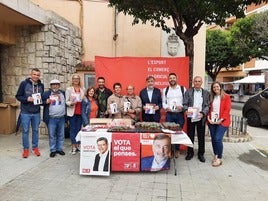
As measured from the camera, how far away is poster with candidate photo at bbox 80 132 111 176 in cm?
557

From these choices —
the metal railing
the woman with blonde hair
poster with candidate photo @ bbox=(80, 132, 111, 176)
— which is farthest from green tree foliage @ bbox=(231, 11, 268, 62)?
poster with candidate photo @ bbox=(80, 132, 111, 176)

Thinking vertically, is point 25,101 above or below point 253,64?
below

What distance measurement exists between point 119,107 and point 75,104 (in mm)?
955

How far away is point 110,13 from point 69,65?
2.89 m

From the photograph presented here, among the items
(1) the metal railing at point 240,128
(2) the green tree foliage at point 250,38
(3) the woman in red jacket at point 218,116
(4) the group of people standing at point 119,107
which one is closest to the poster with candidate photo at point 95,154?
(4) the group of people standing at point 119,107

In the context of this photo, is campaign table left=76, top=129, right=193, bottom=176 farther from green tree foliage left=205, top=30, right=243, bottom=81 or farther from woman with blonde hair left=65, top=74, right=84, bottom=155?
green tree foliage left=205, top=30, right=243, bottom=81

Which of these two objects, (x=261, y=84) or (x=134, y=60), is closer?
(x=134, y=60)

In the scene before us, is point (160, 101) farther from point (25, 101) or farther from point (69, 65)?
point (69, 65)

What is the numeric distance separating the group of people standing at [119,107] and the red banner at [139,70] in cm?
77

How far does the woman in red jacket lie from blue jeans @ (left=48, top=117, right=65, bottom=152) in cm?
311

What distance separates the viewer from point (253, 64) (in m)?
36.1

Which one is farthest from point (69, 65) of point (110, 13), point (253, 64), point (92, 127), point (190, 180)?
point (253, 64)

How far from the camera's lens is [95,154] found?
5.58 m

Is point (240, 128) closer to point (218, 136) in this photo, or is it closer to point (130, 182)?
point (218, 136)
